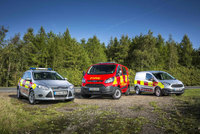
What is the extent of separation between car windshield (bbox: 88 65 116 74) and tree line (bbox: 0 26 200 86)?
36.5ft

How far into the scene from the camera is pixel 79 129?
4.54 meters

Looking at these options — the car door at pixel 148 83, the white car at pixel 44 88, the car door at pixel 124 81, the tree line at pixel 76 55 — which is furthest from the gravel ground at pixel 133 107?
the tree line at pixel 76 55

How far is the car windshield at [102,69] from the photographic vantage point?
10.8 m

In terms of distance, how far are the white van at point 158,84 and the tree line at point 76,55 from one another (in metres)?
9.89

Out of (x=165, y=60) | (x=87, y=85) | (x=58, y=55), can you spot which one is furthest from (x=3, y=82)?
(x=165, y=60)

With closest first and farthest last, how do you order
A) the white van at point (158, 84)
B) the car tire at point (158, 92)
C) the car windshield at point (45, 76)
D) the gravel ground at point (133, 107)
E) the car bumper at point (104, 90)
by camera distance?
the gravel ground at point (133, 107)
the car windshield at point (45, 76)
the car bumper at point (104, 90)
the white van at point (158, 84)
the car tire at point (158, 92)

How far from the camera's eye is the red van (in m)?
9.98

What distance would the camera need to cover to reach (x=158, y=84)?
488 inches

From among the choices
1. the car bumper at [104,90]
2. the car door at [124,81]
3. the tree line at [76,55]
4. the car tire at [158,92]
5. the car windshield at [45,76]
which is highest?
the tree line at [76,55]

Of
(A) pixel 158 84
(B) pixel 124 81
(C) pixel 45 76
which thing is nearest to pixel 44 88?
(C) pixel 45 76

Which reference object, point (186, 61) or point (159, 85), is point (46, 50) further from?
point (186, 61)

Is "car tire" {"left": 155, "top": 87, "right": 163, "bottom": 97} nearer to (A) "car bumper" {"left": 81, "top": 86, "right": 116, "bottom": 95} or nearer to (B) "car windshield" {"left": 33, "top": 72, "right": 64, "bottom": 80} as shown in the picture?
(A) "car bumper" {"left": 81, "top": 86, "right": 116, "bottom": 95}

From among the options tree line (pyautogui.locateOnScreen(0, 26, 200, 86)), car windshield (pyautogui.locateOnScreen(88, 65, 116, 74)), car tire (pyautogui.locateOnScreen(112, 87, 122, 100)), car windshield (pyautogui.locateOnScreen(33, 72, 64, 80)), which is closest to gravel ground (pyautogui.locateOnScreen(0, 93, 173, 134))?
car tire (pyautogui.locateOnScreen(112, 87, 122, 100))

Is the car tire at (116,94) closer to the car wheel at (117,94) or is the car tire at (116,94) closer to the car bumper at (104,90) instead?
the car wheel at (117,94)
